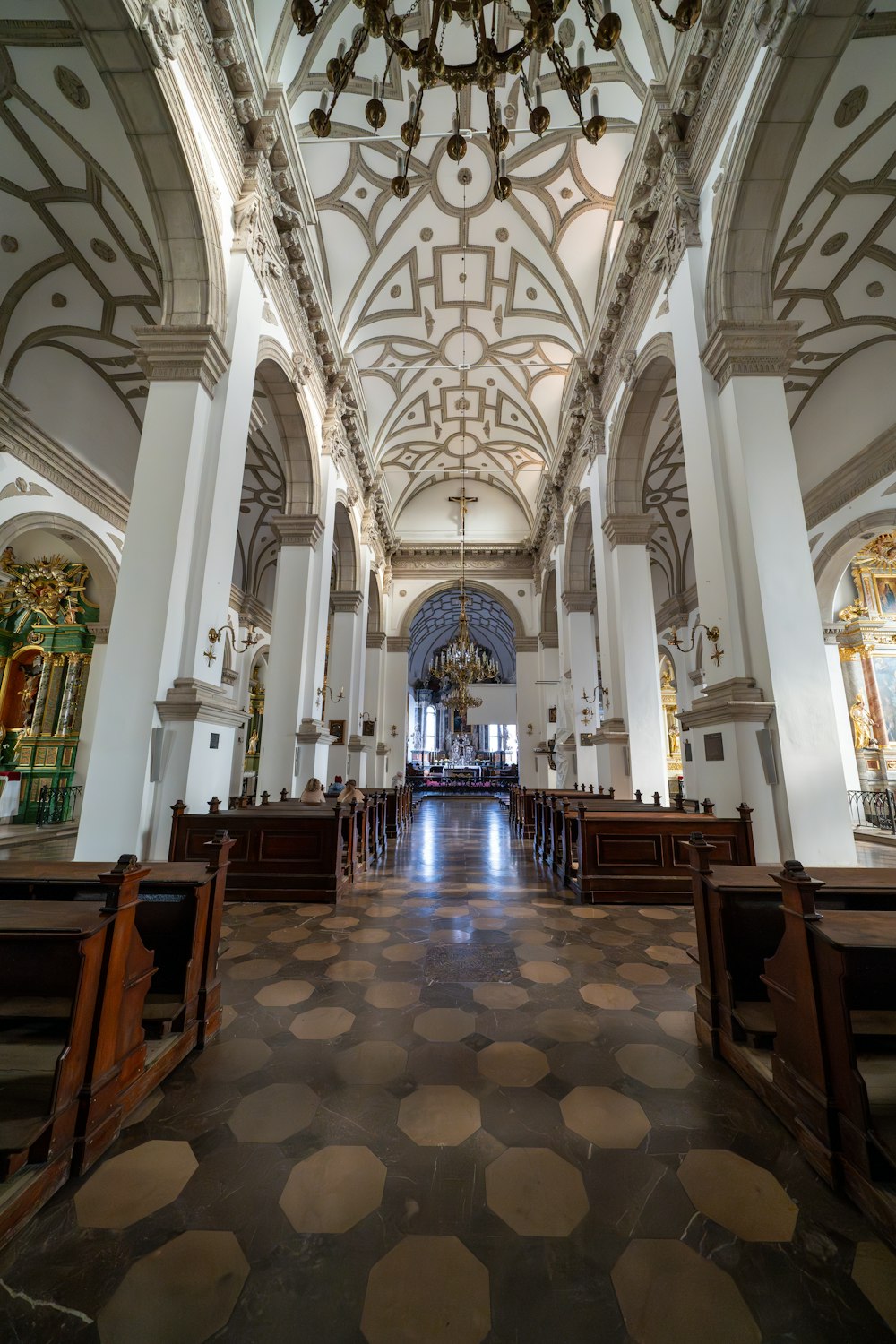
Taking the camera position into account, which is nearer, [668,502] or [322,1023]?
[322,1023]

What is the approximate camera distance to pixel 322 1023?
8.02 feet

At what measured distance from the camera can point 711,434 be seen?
17.1ft

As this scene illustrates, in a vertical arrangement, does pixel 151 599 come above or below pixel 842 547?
below

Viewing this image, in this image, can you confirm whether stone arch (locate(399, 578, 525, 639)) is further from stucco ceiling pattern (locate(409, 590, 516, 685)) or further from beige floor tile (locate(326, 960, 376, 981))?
beige floor tile (locate(326, 960, 376, 981))

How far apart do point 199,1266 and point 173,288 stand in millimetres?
6889

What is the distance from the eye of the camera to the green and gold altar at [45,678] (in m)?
10.3

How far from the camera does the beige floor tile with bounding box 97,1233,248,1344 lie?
1.11 m

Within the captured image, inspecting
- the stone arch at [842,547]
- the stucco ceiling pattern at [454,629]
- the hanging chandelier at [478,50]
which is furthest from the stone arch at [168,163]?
the stucco ceiling pattern at [454,629]

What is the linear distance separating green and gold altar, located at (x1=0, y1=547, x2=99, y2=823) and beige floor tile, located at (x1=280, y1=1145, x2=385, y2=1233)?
11.2 meters

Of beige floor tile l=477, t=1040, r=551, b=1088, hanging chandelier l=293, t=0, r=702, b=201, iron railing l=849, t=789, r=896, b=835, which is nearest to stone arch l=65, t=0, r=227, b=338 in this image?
hanging chandelier l=293, t=0, r=702, b=201

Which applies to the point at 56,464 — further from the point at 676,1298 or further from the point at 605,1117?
the point at 676,1298

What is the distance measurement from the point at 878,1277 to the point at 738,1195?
12.2 inches

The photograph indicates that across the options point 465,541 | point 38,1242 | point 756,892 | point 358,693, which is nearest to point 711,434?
point 756,892

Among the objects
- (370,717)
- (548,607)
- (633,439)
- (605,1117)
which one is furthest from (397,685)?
(605,1117)
